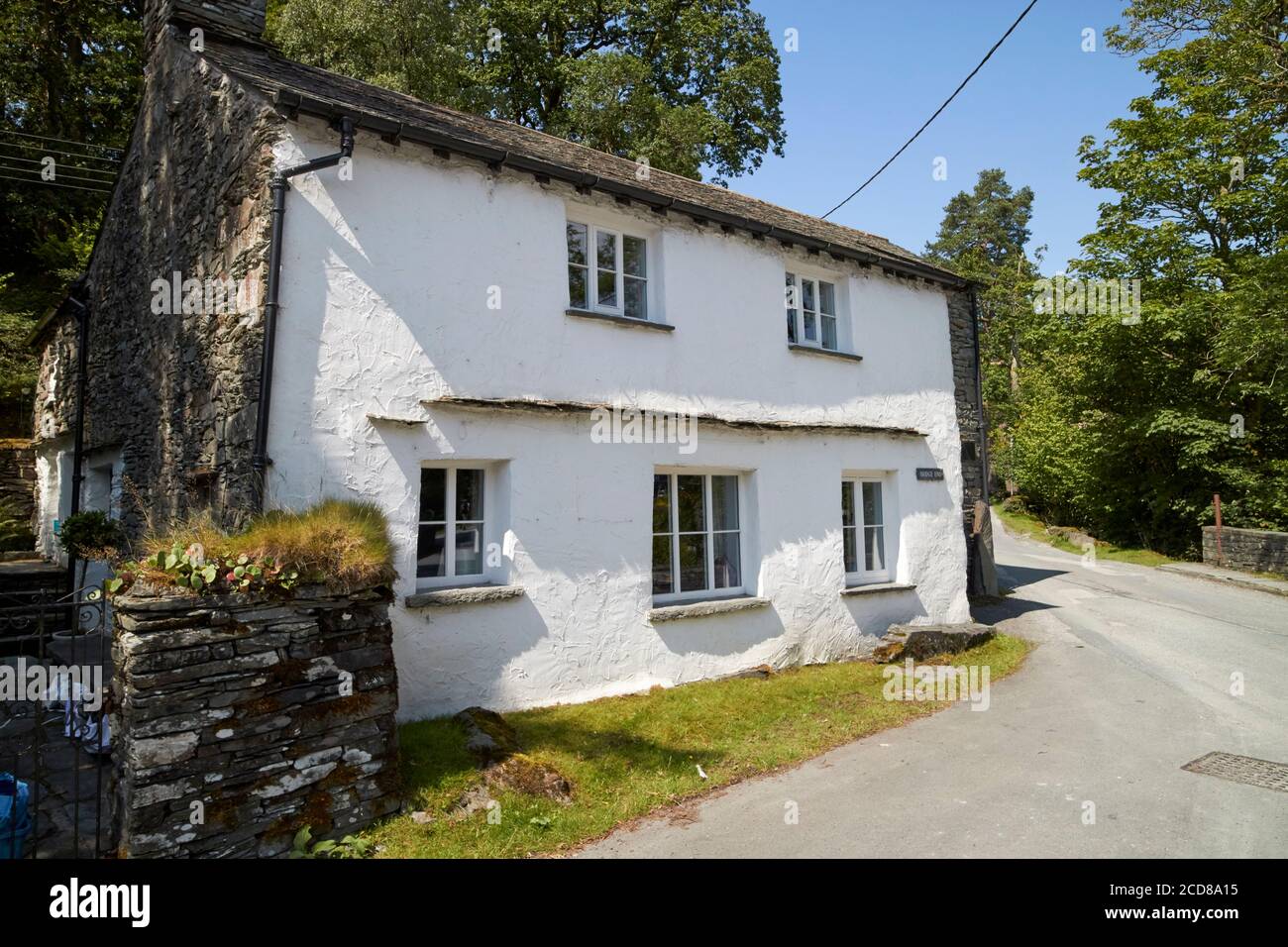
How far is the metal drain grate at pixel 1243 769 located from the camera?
18.9ft

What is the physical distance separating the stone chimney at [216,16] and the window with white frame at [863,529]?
9857 mm

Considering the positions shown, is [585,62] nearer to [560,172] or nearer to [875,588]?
[560,172]

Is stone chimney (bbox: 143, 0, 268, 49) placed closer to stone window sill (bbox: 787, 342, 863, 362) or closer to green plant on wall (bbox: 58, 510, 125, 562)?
green plant on wall (bbox: 58, 510, 125, 562)

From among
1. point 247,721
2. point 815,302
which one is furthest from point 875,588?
point 247,721

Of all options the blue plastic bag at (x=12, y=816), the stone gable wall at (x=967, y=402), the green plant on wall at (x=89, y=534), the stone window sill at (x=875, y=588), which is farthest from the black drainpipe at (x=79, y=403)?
the stone gable wall at (x=967, y=402)

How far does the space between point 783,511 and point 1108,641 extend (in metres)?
5.70

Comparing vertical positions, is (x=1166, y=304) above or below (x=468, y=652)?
above

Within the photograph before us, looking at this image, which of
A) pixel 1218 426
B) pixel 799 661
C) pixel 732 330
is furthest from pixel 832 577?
pixel 1218 426

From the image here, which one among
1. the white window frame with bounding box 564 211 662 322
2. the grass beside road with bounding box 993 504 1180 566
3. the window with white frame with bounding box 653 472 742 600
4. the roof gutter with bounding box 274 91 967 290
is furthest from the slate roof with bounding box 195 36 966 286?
the grass beside road with bounding box 993 504 1180 566

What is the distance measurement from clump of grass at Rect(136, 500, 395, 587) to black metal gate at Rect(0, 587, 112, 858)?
587 millimetres

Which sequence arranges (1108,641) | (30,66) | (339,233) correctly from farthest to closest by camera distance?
(30,66) → (1108,641) → (339,233)

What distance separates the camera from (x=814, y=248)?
10.6 metres

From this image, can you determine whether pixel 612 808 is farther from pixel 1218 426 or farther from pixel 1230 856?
pixel 1218 426

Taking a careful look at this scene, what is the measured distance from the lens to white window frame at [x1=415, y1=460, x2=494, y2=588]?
7191 mm
